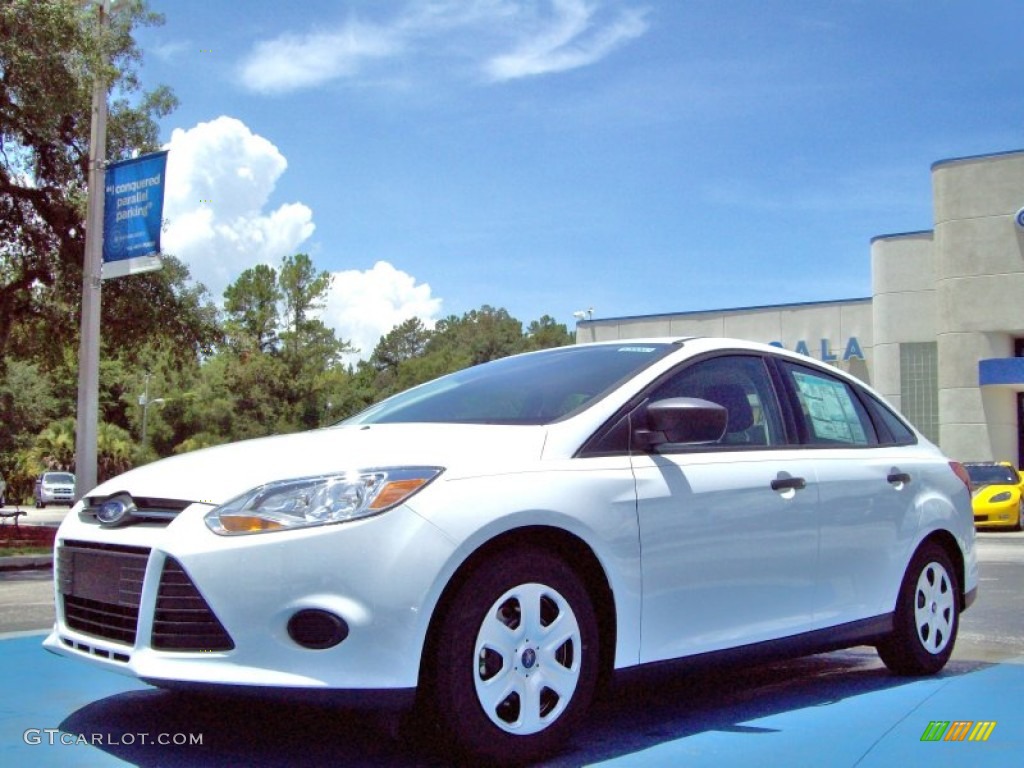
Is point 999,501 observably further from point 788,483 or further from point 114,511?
point 114,511

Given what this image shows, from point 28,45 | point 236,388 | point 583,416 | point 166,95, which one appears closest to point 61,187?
point 166,95

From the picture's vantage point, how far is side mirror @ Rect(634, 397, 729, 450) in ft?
14.2

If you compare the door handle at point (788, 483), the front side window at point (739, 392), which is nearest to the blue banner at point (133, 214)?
the front side window at point (739, 392)

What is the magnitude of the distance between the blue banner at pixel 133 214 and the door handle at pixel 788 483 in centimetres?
1327

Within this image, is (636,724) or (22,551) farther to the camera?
(22,551)

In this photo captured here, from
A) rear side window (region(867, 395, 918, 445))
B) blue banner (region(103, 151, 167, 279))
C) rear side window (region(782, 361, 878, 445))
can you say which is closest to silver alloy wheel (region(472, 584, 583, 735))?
rear side window (region(782, 361, 878, 445))

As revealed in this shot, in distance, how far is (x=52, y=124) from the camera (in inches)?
682

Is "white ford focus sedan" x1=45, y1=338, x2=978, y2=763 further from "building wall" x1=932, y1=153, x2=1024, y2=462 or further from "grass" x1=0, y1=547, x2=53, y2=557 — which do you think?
"building wall" x1=932, y1=153, x2=1024, y2=462

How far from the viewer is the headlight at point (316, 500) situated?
3.70 meters

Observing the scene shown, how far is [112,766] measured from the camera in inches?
153

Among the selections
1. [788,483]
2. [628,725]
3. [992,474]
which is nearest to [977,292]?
[992,474]

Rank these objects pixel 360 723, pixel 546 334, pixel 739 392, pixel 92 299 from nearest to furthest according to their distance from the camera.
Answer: pixel 360 723 < pixel 739 392 < pixel 92 299 < pixel 546 334

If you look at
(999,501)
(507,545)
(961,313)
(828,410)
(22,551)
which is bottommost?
(999,501)

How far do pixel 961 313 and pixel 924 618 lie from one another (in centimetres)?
3134
